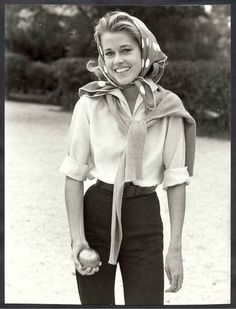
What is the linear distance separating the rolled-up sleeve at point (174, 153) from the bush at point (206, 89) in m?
7.21

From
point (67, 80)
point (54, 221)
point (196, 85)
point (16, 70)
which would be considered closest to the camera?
point (54, 221)

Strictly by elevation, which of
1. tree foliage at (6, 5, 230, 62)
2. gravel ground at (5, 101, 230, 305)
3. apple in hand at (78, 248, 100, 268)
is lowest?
gravel ground at (5, 101, 230, 305)

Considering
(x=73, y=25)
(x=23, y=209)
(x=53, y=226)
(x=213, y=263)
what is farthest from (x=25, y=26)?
(x=213, y=263)

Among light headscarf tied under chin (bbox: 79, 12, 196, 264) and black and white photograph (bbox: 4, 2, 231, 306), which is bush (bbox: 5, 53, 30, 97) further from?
light headscarf tied under chin (bbox: 79, 12, 196, 264)

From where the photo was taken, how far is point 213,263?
514cm

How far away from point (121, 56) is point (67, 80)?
7.97 m

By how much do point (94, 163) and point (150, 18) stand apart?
7.31 metres

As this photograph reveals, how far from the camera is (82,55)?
852cm

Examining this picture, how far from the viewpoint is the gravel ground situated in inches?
170

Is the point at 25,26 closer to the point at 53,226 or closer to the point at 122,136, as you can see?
the point at 53,226

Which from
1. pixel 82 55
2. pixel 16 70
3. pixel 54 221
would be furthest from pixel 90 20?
pixel 54 221

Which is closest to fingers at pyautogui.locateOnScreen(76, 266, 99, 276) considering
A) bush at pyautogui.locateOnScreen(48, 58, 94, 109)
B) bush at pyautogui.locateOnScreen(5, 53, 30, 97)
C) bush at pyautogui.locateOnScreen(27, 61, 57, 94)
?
bush at pyautogui.locateOnScreen(48, 58, 94, 109)

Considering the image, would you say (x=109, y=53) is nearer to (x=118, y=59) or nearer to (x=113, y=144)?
(x=118, y=59)

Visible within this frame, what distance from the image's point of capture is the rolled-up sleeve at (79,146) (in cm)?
241
